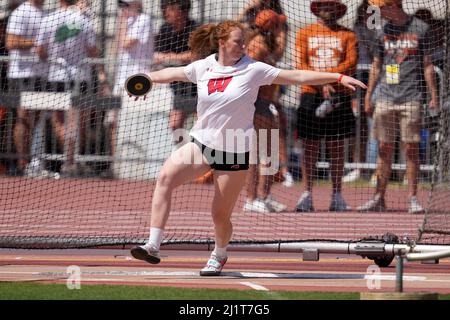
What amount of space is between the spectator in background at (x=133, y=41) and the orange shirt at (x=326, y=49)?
179cm

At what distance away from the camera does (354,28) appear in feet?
48.6

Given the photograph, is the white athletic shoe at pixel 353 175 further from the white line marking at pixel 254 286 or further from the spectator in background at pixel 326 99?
the white line marking at pixel 254 286

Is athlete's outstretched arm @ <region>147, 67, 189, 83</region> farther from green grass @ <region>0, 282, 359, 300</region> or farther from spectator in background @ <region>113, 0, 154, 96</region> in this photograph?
spectator in background @ <region>113, 0, 154, 96</region>

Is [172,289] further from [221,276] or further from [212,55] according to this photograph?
[212,55]

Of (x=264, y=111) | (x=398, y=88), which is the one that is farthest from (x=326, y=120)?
(x=398, y=88)

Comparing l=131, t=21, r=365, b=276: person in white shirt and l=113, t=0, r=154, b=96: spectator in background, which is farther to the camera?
l=113, t=0, r=154, b=96: spectator in background

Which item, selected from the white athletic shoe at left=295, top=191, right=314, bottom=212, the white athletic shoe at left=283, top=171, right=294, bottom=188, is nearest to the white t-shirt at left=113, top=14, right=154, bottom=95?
the white athletic shoe at left=295, top=191, right=314, bottom=212

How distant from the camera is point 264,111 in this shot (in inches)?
609

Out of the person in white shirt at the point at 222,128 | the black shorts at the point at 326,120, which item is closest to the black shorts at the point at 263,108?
the black shorts at the point at 326,120

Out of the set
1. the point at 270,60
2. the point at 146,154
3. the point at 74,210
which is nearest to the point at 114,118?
the point at 146,154

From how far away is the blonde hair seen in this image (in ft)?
33.3

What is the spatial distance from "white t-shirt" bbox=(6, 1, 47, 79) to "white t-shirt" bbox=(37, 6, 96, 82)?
130 mm

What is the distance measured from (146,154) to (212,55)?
25.6 feet

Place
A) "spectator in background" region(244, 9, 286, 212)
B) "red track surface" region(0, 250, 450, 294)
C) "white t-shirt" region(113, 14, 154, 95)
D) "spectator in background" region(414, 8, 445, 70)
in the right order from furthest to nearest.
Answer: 1. "white t-shirt" region(113, 14, 154, 95)
2. "spectator in background" region(244, 9, 286, 212)
3. "spectator in background" region(414, 8, 445, 70)
4. "red track surface" region(0, 250, 450, 294)
